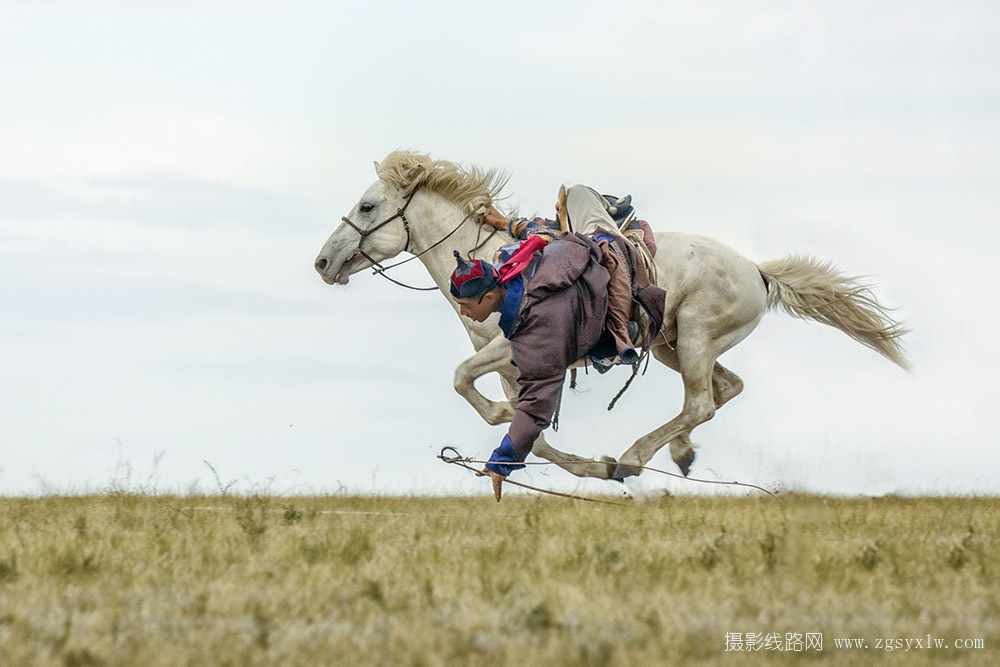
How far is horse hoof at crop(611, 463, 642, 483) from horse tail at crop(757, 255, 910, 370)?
2.19 metres

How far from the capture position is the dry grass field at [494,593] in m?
3.97

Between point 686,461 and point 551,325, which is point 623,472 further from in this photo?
point 551,325

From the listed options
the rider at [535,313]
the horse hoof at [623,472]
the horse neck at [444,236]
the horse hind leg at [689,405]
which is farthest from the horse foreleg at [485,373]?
the rider at [535,313]

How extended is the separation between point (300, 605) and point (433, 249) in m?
6.28

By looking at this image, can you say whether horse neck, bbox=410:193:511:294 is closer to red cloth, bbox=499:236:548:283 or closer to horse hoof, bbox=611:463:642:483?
horse hoof, bbox=611:463:642:483

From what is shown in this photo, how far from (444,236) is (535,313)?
9.85 feet

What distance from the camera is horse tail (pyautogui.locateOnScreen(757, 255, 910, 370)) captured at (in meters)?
11.5

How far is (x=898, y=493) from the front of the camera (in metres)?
12.0

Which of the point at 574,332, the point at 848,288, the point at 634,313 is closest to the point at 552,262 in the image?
the point at 574,332

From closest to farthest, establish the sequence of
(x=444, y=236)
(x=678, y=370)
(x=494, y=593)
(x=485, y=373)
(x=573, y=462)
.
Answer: (x=494, y=593)
(x=485, y=373)
(x=573, y=462)
(x=444, y=236)
(x=678, y=370)

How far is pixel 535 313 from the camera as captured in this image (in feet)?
25.6

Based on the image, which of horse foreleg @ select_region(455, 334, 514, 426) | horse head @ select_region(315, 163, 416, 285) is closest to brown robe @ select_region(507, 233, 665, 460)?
horse foreleg @ select_region(455, 334, 514, 426)

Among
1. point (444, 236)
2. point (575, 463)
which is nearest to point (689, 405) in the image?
point (575, 463)

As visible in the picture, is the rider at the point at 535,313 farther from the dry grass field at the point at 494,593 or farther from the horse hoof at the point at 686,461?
the horse hoof at the point at 686,461
